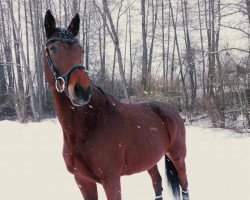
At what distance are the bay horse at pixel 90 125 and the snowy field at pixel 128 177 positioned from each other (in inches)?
70.4

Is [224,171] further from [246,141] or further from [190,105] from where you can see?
[190,105]

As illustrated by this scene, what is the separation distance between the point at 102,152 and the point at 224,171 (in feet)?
13.0

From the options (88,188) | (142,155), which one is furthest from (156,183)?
(88,188)

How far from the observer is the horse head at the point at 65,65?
2146 millimetres

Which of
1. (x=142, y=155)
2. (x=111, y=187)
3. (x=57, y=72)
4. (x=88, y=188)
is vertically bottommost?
(x=88, y=188)

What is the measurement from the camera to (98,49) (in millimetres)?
31031

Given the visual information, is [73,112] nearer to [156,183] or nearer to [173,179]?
[156,183]

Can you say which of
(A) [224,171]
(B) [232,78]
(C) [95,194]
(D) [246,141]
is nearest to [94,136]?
(C) [95,194]

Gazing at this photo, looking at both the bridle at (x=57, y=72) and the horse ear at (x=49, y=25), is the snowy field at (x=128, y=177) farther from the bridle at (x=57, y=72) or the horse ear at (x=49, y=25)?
the horse ear at (x=49, y=25)

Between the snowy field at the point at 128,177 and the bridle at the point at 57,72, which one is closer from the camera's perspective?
the bridle at the point at 57,72

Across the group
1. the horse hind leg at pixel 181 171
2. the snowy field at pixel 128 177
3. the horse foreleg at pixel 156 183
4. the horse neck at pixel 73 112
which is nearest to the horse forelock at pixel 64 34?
the horse neck at pixel 73 112

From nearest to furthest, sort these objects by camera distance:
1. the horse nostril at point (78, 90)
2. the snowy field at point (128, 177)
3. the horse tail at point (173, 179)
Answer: the horse nostril at point (78, 90) → the horse tail at point (173, 179) → the snowy field at point (128, 177)

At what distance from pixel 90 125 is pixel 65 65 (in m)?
0.61

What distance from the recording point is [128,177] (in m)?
5.84
